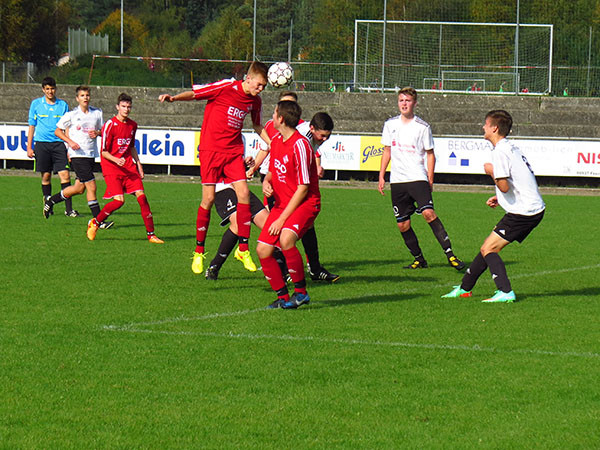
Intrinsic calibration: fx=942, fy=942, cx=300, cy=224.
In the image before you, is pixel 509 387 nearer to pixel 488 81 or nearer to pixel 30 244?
pixel 30 244

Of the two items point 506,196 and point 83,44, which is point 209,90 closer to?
point 506,196

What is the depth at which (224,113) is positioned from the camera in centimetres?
983

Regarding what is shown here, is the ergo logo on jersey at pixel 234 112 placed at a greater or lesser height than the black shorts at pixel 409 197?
greater

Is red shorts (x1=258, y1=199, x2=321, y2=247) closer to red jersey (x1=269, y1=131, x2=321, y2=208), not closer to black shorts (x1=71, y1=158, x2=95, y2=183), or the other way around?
red jersey (x1=269, y1=131, x2=321, y2=208)

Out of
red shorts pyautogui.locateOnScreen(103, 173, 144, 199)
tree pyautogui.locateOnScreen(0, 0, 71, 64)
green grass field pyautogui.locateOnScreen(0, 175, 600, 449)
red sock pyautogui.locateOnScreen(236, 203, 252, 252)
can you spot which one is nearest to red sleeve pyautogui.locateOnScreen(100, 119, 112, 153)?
red shorts pyautogui.locateOnScreen(103, 173, 144, 199)

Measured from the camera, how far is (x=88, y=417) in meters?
4.91

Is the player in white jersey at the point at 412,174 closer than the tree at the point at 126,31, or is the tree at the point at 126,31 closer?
the player in white jersey at the point at 412,174

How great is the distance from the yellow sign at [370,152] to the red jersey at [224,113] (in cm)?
1587

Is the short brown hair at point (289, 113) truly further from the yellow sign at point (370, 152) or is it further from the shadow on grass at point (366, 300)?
the yellow sign at point (370, 152)

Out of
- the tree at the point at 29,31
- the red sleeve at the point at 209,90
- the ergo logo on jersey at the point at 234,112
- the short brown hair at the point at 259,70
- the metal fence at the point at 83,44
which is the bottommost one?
the ergo logo on jersey at the point at 234,112

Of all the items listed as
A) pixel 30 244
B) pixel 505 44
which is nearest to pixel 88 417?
pixel 30 244

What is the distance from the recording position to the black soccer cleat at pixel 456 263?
35.6ft

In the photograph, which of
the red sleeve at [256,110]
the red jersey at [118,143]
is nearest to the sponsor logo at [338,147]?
the red jersey at [118,143]

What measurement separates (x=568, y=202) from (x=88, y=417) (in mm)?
18179
